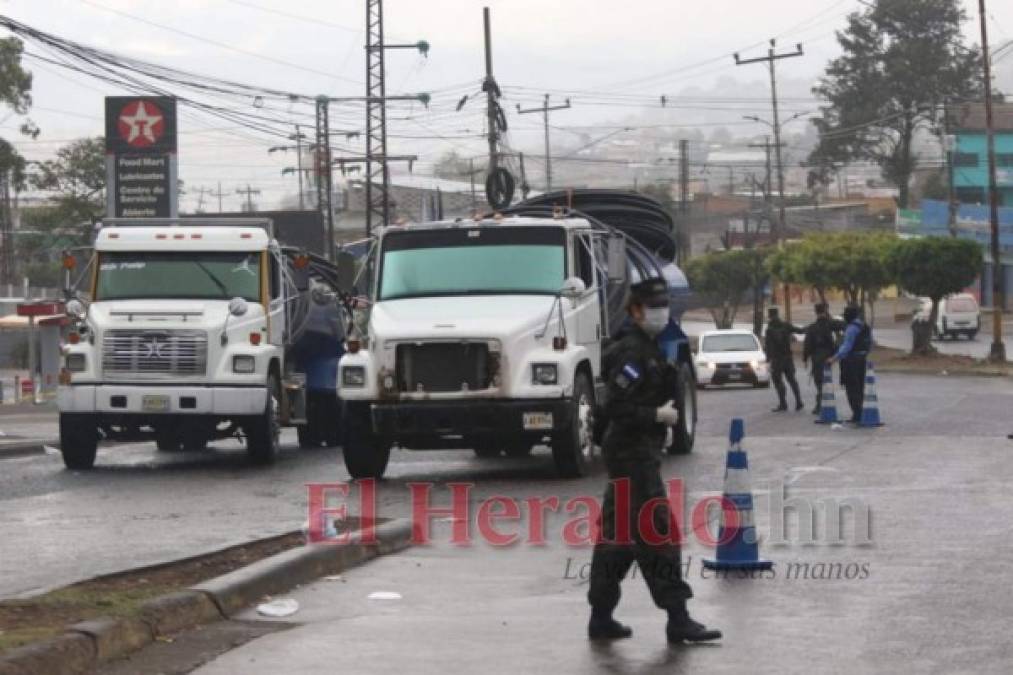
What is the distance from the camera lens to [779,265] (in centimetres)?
6969

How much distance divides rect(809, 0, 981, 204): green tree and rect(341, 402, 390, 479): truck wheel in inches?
3612

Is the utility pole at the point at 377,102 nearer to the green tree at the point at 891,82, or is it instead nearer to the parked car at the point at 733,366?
the parked car at the point at 733,366

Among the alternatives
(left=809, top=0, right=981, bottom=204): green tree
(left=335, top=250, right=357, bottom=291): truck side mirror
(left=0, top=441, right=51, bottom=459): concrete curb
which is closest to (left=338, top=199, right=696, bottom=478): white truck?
(left=335, top=250, right=357, bottom=291): truck side mirror

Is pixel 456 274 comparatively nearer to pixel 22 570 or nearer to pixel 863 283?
pixel 22 570

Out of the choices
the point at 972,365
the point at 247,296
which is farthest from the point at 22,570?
the point at 972,365

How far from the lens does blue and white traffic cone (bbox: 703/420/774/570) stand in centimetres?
1170

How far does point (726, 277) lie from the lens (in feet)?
270

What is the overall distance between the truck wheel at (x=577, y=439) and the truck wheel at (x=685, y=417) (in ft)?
7.58

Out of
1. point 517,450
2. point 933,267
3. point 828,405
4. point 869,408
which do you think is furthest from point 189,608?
point 933,267

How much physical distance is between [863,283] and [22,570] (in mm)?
54548

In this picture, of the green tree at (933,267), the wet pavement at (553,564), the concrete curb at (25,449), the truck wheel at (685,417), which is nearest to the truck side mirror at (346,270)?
the wet pavement at (553,564)

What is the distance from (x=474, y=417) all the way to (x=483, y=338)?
2.51 feet

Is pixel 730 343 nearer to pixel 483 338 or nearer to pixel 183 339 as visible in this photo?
pixel 183 339

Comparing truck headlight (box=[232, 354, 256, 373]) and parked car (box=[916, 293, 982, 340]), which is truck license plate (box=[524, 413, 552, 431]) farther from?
parked car (box=[916, 293, 982, 340])
